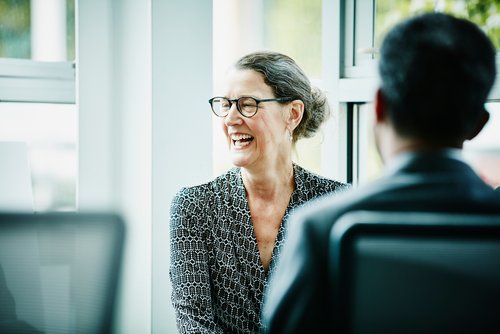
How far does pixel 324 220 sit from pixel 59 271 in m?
0.58

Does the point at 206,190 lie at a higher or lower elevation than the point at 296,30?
lower

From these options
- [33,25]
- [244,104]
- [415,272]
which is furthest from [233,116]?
[415,272]

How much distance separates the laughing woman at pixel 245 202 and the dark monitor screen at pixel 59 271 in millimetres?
619

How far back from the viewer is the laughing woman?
182cm

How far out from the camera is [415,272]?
806 mm

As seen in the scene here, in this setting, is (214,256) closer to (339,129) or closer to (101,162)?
(101,162)

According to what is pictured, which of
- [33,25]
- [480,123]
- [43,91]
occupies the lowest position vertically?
[480,123]

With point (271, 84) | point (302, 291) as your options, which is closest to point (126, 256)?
point (302, 291)

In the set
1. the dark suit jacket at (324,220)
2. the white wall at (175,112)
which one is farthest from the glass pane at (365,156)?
the dark suit jacket at (324,220)

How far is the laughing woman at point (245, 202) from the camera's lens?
182 cm

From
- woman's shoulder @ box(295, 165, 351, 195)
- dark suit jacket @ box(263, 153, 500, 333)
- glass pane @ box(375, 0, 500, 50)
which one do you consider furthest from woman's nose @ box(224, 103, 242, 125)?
dark suit jacket @ box(263, 153, 500, 333)

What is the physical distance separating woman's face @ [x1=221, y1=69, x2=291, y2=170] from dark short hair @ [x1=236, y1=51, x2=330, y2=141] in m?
0.02

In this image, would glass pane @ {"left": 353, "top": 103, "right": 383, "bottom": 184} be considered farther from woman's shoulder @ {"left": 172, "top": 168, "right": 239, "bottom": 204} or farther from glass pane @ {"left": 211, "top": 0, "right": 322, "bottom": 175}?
woman's shoulder @ {"left": 172, "top": 168, "right": 239, "bottom": 204}

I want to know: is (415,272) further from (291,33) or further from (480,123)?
(291,33)
